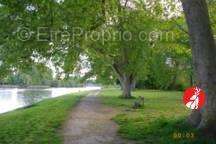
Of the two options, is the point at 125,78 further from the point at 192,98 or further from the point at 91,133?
the point at 192,98

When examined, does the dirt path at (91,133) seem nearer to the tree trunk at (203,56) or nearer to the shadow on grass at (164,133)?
the shadow on grass at (164,133)

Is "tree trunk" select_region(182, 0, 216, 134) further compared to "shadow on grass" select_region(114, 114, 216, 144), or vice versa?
"tree trunk" select_region(182, 0, 216, 134)

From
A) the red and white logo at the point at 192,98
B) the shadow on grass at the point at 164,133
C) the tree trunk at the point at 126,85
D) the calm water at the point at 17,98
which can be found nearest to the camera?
the red and white logo at the point at 192,98

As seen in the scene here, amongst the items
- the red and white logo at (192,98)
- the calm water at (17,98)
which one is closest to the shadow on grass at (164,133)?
the red and white logo at (192,98)

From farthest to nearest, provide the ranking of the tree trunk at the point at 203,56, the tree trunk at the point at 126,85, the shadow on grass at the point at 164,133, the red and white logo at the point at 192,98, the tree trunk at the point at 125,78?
1. the tree trunk at the point at 126,85
2. the tree trunk at the point at 125,78
3. the tree trunk at the point at 203,56
4. the shadow on grass at the point at 164,133
5. the red and white logo at the point at 192,98

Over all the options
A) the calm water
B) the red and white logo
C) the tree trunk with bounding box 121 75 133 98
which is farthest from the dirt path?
the tree trunk with bounding box 121 75 133 98

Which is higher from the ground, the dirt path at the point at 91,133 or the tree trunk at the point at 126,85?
the tree trunk at the point at 126,85

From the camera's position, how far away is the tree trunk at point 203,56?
12.1m

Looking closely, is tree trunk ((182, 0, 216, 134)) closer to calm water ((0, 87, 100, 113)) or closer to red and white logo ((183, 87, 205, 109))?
red and white logo ((183, 87, 205, 109))

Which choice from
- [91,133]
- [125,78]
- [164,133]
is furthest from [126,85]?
[164,133]

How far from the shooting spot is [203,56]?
487 inches

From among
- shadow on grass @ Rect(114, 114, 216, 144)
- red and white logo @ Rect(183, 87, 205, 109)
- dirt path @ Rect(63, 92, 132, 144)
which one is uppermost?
red and white logo @ Rect(183, 87, 205, 109)

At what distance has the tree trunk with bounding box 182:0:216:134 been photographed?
12.1 metres

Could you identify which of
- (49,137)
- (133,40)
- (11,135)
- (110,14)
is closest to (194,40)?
(49,137)
